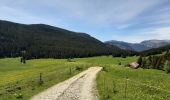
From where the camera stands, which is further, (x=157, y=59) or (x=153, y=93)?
(x=157, y=59)

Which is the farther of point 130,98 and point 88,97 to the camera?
point 88,97

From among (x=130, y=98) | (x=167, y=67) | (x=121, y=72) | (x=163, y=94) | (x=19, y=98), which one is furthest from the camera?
(x=167, y=67)

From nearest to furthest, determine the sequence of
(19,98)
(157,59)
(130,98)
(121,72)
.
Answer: (130,98) → (19,98) → (121,72) → (157,59)

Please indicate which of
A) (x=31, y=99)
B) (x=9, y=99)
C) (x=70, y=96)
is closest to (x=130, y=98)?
(x=70, y=96)

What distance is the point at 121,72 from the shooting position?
262 feet

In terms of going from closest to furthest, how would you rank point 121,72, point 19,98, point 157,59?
point 19,98
point 121,72
point 157,59

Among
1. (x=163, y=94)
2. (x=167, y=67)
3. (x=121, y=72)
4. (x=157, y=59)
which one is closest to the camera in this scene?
(x=163, y=94)

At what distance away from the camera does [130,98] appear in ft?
92.6

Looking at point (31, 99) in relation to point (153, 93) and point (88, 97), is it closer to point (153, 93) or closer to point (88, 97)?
point (88, 97)

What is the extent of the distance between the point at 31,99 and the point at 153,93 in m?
11.7

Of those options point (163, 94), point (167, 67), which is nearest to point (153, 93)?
point (163, 94)

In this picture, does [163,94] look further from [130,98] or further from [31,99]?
[31,99]

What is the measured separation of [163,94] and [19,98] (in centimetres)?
1383

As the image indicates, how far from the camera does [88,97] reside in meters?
30.7
